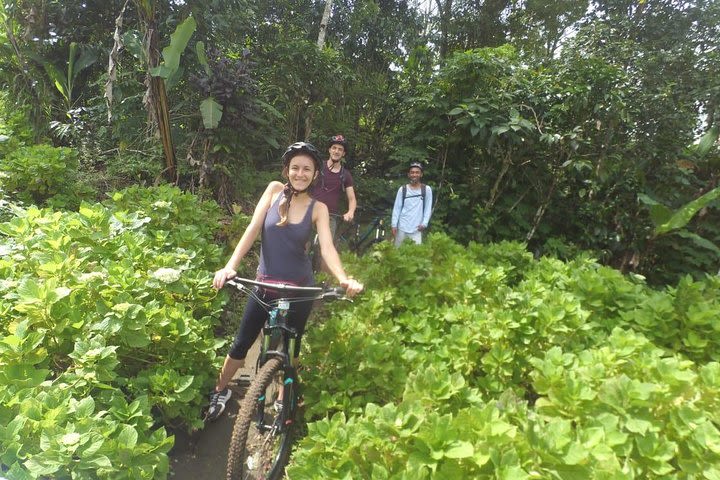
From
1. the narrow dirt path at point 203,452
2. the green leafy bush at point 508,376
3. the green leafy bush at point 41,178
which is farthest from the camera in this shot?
the green leafy bush at point 41,178

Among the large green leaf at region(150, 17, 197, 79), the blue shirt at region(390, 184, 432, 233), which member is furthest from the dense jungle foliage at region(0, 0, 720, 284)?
the blue shirt at region(390, 184, 432, 233)

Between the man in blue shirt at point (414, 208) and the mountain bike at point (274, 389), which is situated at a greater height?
the man in blue shirt at point (414, 208)

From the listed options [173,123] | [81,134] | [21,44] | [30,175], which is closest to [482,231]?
[173,123]

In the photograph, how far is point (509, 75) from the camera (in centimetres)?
618

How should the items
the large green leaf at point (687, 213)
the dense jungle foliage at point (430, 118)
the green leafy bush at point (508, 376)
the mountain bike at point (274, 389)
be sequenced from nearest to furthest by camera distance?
the green leafy bush at point (508, 376) → the mountain bike at point (274, 389) → the large green leaf at point (687, 213) → the dense jungle foliage at point (430, 118)

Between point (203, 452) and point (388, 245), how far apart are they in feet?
7.63

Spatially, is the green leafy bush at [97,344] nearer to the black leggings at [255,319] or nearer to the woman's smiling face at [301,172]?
the black leggings at [255,319]

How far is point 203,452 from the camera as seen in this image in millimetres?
2598

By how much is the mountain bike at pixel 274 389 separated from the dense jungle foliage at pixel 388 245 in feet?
0.79

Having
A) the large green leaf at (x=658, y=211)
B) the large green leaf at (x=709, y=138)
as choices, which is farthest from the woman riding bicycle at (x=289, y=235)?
the large green leaf at (x=709, y=138)

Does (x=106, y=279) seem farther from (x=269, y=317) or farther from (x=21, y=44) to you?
(x=21, y=44)

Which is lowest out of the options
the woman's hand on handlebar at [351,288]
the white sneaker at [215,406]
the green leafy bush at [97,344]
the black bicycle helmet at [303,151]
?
the white sneaker at [215,406]

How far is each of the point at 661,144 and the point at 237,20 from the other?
7071 mm

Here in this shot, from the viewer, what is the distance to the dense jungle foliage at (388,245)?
158cm
